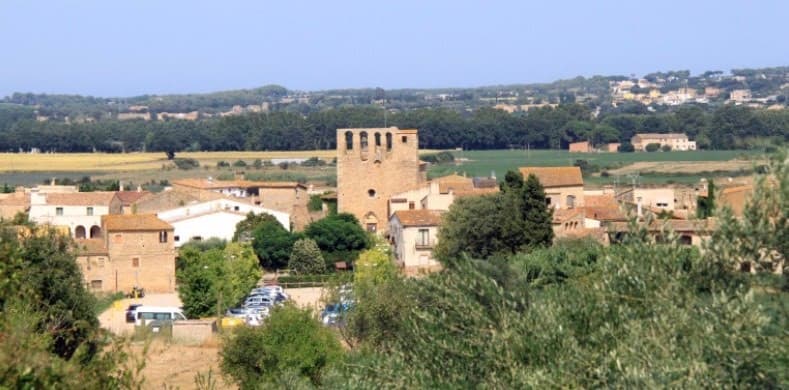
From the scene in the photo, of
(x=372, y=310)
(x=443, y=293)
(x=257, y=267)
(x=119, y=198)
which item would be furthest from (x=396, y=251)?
(x=443, y=293)

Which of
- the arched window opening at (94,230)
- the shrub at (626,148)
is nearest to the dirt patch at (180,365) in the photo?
the arched window opening at (94,230)

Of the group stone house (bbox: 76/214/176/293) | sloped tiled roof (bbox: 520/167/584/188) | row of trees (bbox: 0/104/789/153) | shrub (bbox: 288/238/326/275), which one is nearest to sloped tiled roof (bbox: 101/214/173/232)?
stone house (bbox: 76/214/176/293)

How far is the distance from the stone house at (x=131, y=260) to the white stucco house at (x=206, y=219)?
17.7ft

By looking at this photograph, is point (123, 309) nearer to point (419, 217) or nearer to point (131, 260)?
point (131, 260)

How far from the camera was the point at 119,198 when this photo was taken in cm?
4406

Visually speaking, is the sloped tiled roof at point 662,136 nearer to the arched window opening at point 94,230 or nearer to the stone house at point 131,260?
the arched window opening at point 94,230

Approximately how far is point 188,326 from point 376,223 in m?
18.1

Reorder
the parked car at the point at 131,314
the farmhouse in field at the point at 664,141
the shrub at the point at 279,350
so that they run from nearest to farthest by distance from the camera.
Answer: the shrub at the point at 279,350 → the parked car at the point at 131,314 → the farmhouse in field at the point at 664,141

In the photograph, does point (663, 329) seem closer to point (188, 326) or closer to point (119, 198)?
point (188, 326)

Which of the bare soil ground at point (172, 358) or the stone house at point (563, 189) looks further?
the stone house at point (563, 189)

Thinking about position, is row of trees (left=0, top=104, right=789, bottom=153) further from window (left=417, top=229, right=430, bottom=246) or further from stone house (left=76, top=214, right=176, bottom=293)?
stone house (left=76, top=214, right=176, bottom=293)

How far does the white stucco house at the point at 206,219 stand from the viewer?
4009 cm

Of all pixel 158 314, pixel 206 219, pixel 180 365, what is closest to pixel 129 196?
pixel 206 219

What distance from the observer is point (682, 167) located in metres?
76.1
